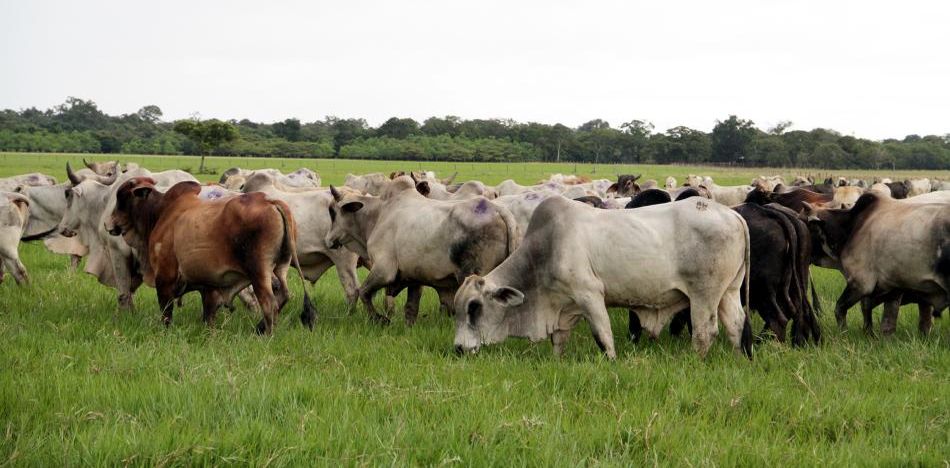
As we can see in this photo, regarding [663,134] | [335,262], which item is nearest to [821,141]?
[663,134]

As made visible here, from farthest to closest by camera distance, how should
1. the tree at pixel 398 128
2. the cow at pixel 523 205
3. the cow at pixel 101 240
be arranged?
the tree at pixel 398 128 < the cow at pixel 523 205 < the cow at pixel 101 240

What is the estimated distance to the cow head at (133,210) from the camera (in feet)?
28.4

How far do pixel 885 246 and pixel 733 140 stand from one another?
89.8m

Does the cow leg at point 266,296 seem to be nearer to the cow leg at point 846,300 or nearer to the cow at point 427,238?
the cow at point 427,238

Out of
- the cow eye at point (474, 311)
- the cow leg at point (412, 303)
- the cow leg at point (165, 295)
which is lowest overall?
the cow leg at point (412, 303)

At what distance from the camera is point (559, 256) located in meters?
7.06

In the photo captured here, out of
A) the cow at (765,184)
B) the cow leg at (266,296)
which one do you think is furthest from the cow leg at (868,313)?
the cow at (765,184)

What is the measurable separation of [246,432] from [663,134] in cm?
9958

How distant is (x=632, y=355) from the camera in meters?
7.21

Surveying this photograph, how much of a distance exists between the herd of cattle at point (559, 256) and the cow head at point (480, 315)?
0.5 inches

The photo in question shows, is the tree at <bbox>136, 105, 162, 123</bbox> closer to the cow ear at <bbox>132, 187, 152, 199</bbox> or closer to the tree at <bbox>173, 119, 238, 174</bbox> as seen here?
the tree at <bbox>173, 119, 238, 174</bbox>

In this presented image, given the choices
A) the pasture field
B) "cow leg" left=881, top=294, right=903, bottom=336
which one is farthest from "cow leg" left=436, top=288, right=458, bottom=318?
"cow leg" left=881, top=294, right=903, bottom=336

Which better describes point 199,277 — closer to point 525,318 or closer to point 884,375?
point 525,318

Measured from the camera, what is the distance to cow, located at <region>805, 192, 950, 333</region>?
7449mm
